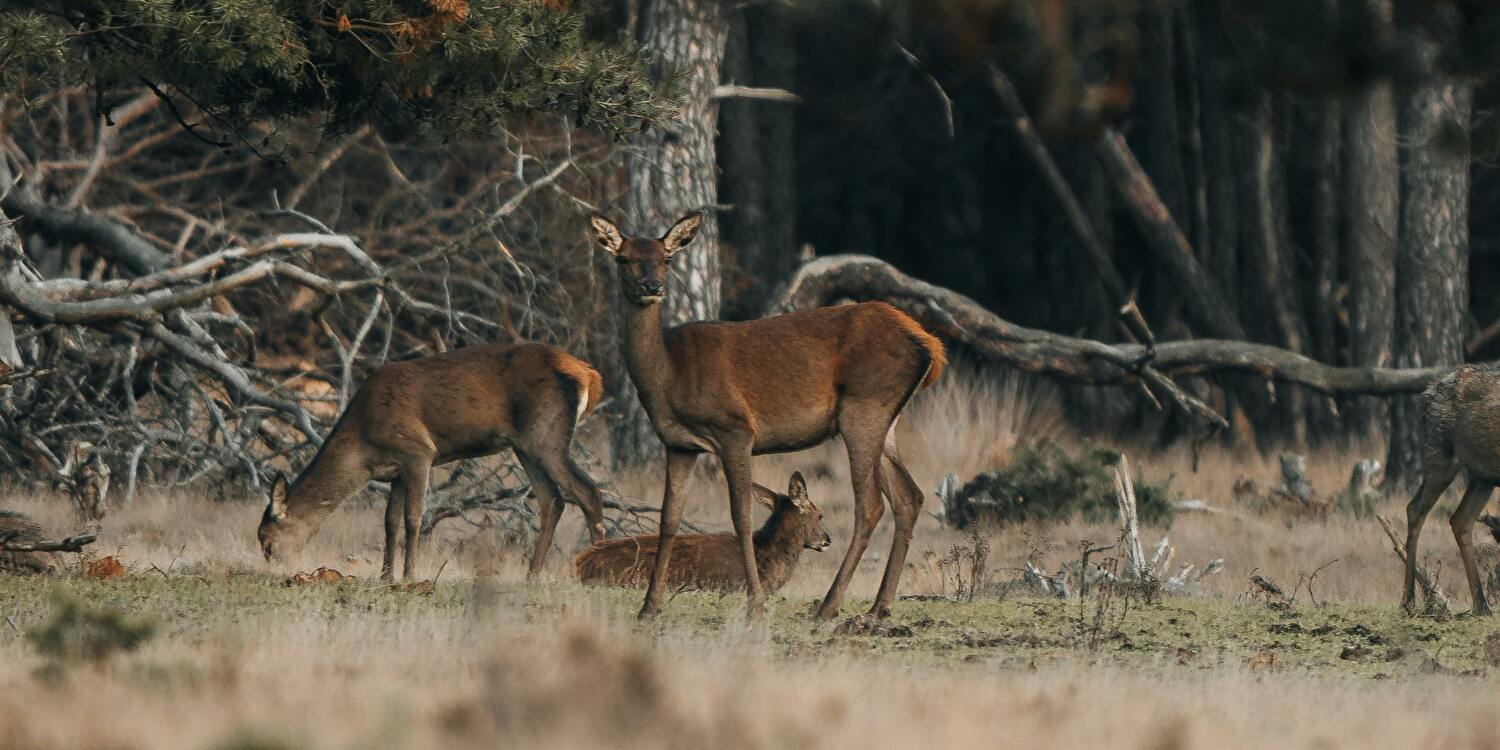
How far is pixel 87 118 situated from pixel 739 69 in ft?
29.4

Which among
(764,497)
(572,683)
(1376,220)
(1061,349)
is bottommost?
(572,683)

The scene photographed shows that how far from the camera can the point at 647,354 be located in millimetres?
9812

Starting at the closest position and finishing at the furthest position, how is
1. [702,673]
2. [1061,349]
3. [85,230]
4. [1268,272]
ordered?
[702,673] < [85,230] < [1061,349] < [1268,272]

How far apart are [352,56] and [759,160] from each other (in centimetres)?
1814

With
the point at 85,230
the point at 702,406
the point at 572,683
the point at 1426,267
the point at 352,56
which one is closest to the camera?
the point at 572,683

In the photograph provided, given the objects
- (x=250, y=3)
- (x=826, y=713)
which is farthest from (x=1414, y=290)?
(x=826, y=713)

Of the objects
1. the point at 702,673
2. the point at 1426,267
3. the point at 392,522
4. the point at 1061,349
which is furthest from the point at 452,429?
the point at 1426,267

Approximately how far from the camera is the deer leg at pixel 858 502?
9914mm

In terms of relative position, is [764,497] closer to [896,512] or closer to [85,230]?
[896,512]

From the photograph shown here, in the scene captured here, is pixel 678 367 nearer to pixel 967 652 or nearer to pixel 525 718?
pixel 967 652

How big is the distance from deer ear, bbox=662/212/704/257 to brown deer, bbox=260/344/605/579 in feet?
8.05

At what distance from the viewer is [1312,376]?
1942 centimetres

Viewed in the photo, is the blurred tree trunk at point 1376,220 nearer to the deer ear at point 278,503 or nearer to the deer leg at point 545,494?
the deer leg at point 545,494

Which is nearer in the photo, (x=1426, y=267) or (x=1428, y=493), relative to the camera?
(x=1428, y=493)
